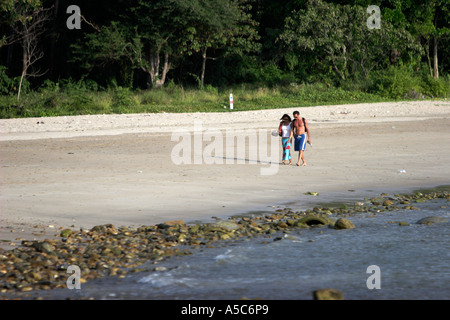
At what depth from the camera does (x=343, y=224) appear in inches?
405

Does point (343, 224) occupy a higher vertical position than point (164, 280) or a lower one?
higher

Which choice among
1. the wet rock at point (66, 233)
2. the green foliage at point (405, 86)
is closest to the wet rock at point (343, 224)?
the wet rock at point (66, 233)

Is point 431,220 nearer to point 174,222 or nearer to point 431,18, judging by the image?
point 174,222

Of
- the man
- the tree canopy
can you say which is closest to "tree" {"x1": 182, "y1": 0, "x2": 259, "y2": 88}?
the tree canopy

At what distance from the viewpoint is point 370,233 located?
10156mm

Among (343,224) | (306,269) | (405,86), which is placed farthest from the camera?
(405,86)

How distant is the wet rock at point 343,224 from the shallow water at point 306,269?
90mm

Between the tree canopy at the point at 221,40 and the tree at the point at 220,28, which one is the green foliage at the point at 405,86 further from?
the tree at the point at 220,28

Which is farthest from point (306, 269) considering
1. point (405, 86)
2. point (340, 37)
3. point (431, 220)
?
point (340, 37)

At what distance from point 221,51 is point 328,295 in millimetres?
37130

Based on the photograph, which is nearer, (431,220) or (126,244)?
(126,244)

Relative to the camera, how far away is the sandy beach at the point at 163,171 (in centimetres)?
1118

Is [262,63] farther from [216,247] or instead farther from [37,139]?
[216,247]
